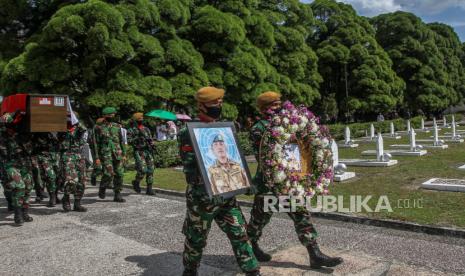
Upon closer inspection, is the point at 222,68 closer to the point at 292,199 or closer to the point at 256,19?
the point at 256,19

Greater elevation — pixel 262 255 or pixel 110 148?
pixel 110 148

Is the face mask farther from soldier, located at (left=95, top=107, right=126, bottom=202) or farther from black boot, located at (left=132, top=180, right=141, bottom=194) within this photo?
black boot, located at (left=132, top=180, right=141, bottom=194)

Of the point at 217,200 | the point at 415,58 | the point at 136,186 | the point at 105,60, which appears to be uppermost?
the point at 415,58

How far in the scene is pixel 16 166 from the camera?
7.24 m

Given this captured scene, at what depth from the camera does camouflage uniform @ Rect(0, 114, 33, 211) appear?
7117 millimetres

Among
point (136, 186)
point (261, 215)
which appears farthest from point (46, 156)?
point (261, 215)

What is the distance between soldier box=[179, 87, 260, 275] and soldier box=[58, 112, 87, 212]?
4.70 meters

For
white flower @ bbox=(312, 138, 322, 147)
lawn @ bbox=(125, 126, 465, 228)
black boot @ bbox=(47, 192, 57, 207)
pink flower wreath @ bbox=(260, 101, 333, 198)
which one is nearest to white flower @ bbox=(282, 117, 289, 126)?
pink flower wreath @ bbox=(260, 101, 333, 198)

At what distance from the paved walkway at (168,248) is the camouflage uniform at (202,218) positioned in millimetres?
559

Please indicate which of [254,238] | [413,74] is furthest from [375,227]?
[413,74]

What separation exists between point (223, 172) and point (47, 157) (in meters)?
6.00

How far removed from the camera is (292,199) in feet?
13.9

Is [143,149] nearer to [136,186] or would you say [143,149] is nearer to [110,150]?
[136,186]

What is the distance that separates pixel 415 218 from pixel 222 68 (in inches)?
571
